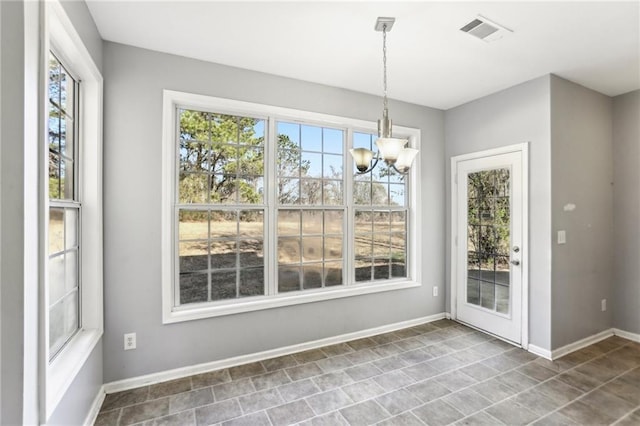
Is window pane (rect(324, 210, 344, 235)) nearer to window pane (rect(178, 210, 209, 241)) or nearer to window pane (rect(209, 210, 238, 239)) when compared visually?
window pane (rect(209, 210, 238, 239))

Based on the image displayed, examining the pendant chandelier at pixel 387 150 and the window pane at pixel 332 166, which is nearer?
the pendant chandelier at pixel 387 150

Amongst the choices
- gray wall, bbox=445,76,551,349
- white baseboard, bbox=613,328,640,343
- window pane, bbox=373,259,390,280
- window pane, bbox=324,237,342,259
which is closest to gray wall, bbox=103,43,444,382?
window pane, bbox=324,237,342,259

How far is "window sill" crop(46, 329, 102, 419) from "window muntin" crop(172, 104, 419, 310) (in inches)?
21.9

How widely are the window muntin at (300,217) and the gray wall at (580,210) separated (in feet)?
4.89

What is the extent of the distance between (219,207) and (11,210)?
1668 mm

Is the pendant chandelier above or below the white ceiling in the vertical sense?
below

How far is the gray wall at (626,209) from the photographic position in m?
3.33

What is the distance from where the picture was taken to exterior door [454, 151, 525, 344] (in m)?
3.18

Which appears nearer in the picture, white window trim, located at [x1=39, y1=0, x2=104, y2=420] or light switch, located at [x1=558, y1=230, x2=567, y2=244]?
white window trim, located at [x1=39, y1=0, x2=104, y2=420]

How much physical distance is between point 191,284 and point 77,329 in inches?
32.6

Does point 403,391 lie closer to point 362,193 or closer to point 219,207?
point 362,193

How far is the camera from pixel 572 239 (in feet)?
10.1

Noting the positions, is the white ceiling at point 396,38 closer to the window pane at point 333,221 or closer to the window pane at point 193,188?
the window pane at point 193,188

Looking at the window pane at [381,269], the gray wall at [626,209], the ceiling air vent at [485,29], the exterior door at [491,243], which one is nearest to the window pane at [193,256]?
the window pane at [381,269]
